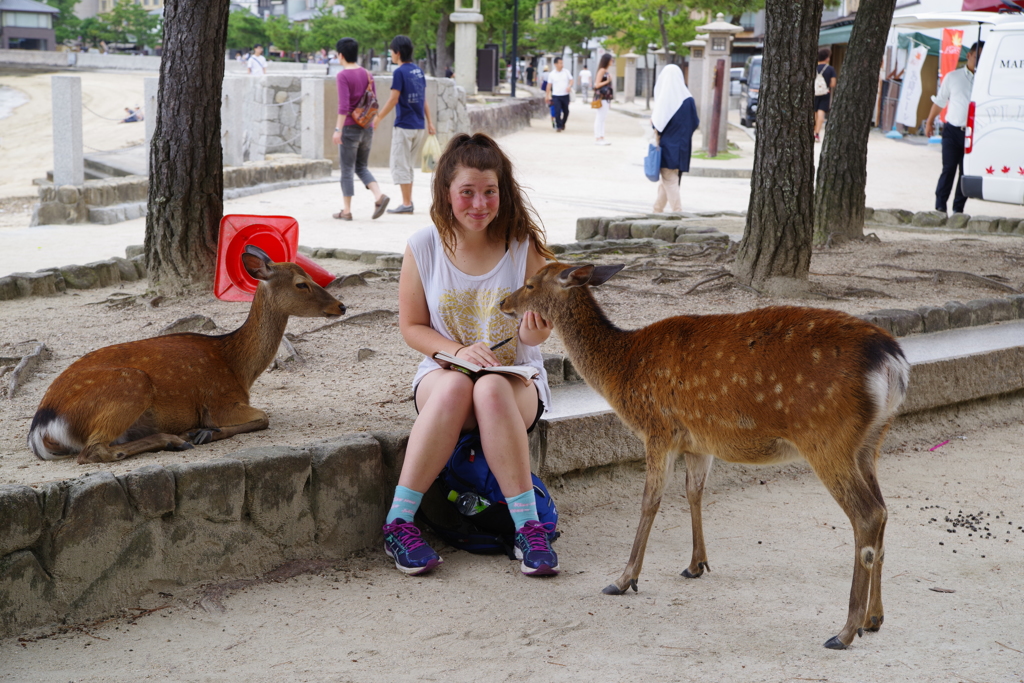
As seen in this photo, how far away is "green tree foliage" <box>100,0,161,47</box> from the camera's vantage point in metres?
68.9

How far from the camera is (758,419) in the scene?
10.0 ft

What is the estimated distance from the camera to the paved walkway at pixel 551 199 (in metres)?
9.75

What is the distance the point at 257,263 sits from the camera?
168 inches

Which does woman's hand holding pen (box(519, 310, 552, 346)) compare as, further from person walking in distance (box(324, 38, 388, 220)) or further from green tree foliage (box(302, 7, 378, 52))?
green tree foliage (box(302, 7, 378, 52))

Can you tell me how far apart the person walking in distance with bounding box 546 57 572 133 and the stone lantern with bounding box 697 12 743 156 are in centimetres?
621

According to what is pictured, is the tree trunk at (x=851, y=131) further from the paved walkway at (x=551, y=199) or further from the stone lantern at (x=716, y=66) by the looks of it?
the stone lantern at (x=716, y=66)

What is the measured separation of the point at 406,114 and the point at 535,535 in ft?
29.7

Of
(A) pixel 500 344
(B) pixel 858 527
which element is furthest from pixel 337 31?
(B) pixel 858 527

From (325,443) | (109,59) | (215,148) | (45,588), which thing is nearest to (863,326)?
(325,443)

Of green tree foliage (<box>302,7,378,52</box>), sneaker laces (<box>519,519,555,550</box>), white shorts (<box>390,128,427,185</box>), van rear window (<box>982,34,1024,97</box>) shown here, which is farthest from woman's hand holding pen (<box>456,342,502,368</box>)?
green tree foliage (<box>302,7,378,52</box>)

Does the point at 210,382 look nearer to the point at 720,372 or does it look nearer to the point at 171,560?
the point at 171,560

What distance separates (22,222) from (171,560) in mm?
10930

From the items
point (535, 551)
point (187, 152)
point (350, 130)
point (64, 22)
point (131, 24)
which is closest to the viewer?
point (535, 551)

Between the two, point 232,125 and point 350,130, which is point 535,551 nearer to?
point 350,130
